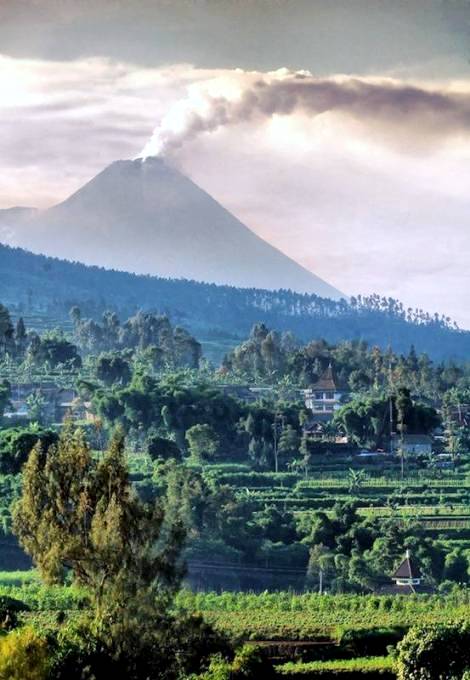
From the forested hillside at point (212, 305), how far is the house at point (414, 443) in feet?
158

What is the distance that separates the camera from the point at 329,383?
6094 cm

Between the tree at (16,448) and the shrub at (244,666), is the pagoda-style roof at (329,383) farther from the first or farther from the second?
the shrub at (244,666)

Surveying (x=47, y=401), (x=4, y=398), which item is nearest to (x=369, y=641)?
(x=4, y=398)

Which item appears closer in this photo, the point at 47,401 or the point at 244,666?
the point at 244,666

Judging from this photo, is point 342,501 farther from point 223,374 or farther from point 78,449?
point 223,374

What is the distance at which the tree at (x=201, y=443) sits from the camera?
141ft

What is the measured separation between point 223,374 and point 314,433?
14.2 m

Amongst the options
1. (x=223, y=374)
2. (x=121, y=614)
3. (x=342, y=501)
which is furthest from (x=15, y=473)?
(x=223, y=374)

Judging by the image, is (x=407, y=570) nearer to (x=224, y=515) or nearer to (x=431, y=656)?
(x=224, y=515)

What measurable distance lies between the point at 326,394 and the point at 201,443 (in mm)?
17492

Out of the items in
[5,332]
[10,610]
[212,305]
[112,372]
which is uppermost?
[212,305]

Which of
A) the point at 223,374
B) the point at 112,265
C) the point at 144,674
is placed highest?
the point at 112,265

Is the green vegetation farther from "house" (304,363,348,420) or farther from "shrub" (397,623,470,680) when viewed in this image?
"house" (304,363,348,420)

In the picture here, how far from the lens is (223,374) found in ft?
201
